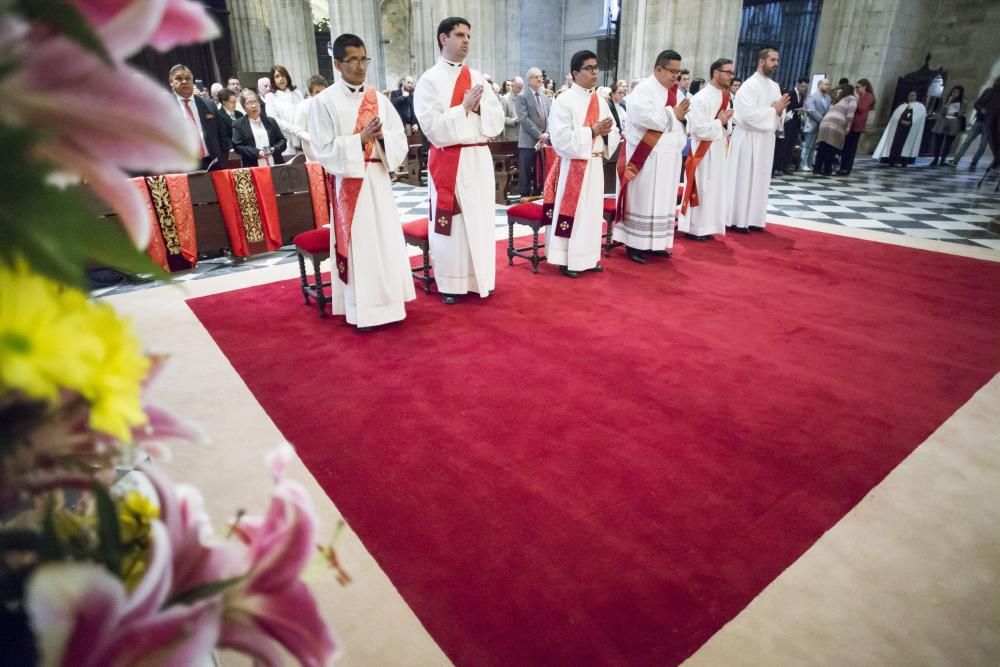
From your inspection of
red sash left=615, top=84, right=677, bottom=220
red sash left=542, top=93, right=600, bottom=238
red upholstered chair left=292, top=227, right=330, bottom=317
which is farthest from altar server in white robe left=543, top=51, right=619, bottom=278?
red upholstered chair left=292, top=227, right=330, bottom=317

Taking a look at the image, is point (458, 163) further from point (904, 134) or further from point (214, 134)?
point (904, 134)

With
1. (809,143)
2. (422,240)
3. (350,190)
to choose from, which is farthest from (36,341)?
(809,143)

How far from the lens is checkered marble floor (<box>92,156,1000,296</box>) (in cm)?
536

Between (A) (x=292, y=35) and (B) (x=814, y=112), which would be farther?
(A) (x=292, y=35)

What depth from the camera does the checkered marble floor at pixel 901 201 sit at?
633 cm

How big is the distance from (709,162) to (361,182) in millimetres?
3720

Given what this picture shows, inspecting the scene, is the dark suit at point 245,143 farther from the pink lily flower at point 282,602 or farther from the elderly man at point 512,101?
the pink lily flower at point 282,602

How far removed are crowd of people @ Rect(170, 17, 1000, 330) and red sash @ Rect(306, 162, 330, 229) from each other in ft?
2.99

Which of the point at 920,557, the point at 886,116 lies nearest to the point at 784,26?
the point at 886,116

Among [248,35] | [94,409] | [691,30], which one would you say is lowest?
[94,409]

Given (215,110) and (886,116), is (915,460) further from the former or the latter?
(886,116)

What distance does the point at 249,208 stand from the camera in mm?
5230

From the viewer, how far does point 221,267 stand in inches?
201

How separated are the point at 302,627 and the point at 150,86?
41 centimetres
